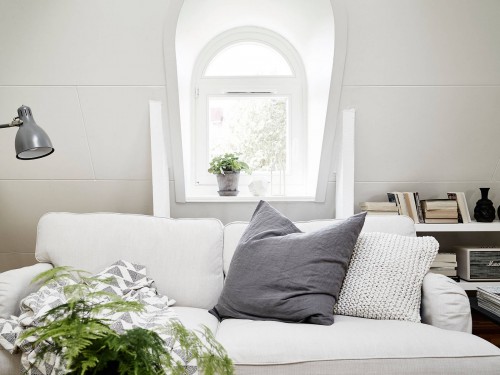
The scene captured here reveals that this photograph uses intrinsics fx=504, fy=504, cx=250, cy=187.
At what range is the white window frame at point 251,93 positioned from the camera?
330 cm

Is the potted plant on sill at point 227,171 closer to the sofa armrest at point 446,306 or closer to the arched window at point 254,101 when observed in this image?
the arched window at point 254,101

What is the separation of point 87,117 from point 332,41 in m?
1.38

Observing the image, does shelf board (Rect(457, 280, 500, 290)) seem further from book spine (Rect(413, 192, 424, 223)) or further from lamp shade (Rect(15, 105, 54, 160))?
lamp shade (Rect(15, 105, 54, 160))

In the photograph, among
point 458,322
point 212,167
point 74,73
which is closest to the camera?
point 458,322

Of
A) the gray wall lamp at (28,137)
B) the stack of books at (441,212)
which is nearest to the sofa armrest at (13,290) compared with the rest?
the gray wall lamp at (28,137)

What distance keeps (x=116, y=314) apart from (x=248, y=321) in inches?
19.8

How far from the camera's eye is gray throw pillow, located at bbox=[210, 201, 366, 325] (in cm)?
194

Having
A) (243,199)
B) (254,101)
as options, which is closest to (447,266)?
(243,199)

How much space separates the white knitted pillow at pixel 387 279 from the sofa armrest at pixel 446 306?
0.14 feet

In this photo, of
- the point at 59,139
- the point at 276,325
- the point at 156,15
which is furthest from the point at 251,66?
the point at 276,325

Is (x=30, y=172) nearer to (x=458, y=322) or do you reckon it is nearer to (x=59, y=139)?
(x=59, y=139)

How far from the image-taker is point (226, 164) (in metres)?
3.07

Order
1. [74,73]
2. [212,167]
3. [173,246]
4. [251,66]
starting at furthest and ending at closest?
[251,66] → [212,167] → [74,73] → [173,246]

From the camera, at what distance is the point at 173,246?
2.35 m
